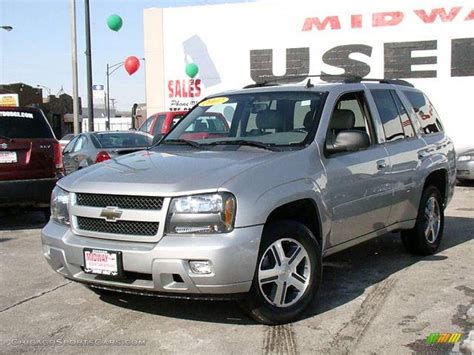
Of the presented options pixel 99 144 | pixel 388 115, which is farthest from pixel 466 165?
pixel 99 144

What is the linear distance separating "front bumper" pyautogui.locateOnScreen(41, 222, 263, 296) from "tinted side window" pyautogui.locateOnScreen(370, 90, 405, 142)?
2333 mm

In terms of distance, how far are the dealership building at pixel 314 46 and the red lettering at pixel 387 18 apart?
0.03 meters

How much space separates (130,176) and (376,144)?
8.09ft

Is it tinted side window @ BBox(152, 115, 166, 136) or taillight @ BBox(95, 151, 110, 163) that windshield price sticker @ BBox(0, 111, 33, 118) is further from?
tinted side window @ BBox(152, 115, 166, 136)

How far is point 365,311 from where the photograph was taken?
4.52 metres

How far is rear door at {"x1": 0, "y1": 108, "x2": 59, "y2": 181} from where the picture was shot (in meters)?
7.82

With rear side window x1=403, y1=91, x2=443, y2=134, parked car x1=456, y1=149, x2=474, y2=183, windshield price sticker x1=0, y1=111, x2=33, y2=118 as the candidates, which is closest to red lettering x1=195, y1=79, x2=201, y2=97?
parked car x1=456, y1=149, x2=474, y2=183

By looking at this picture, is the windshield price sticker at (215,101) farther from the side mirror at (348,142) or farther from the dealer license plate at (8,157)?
the dealer license plate at (8,157)

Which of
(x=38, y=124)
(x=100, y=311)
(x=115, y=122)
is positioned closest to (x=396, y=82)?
(x=100, y=311)

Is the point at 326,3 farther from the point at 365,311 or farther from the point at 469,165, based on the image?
the point at 365,311

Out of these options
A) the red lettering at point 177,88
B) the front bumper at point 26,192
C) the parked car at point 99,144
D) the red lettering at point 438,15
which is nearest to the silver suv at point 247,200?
the front bumper at point 26,192

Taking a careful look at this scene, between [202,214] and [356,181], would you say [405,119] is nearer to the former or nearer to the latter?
[356,181]

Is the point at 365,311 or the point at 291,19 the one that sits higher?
the point at 291,19

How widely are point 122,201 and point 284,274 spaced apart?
1277 millimetres
